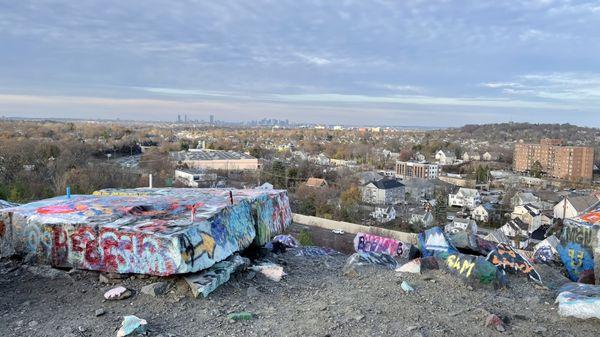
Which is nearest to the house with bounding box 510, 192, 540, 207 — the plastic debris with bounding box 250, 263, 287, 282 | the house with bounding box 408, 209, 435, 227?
the house with bounding box 408, 209, 435, 227

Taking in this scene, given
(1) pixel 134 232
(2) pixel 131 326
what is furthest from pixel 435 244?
(2) pixel 131 326

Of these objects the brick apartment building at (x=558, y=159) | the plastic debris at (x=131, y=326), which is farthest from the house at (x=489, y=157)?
the plastic debris at (x=131, y=326)

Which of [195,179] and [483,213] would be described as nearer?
[483,213]

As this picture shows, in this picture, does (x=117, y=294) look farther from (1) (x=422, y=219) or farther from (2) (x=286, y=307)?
(1) (x=422, y=219)

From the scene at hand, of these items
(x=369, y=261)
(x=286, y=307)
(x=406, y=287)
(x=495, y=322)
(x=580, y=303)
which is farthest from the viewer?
(x=369, y=261)

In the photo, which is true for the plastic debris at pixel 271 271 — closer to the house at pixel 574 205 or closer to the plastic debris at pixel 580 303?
the plastic debris at pixel 580 303

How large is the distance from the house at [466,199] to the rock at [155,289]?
36045 millimetres

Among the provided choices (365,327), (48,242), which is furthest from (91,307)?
(365,327)

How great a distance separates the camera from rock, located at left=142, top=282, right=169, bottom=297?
18.4 ft

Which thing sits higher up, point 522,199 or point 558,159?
point 558,159

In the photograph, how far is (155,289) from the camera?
5.63 metres

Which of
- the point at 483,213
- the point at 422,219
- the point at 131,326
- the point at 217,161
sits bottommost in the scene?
the point at 483,213

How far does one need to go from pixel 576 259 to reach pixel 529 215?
84.2 feet

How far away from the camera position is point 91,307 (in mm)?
5379
